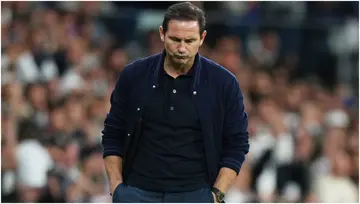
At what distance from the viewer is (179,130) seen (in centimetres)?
466

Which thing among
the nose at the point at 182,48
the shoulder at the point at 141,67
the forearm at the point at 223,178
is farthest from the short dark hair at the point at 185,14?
the forearm at the point at 223,178

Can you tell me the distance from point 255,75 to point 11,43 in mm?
3803

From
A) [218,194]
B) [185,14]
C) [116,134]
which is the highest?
[185,14]

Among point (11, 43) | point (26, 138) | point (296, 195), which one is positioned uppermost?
point (11, 43)

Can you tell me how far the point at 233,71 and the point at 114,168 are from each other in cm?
823

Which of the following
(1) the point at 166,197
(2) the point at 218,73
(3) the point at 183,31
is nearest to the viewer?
(3) the point at 183,31

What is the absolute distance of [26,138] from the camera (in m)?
9.13

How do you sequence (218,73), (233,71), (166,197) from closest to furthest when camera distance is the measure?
(166,197) < (218,73) < (233,71)

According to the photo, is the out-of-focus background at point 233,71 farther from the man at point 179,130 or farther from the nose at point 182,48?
the nose at point 182,48

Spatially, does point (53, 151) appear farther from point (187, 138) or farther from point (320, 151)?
point (187, 138)

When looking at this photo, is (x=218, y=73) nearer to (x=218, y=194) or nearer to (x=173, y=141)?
(x=173, y=141)

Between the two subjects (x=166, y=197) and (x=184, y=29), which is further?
(x=166, y=197)

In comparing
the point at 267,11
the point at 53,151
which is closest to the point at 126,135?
the point at 53,151

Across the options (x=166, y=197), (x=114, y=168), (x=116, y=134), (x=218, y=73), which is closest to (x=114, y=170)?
(x=114, y=168)
